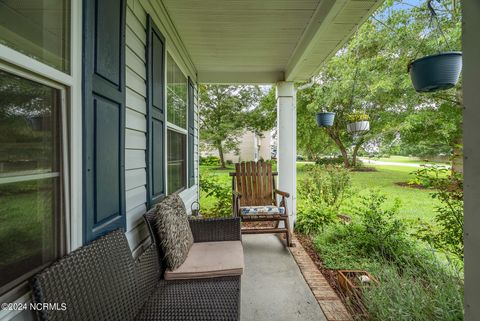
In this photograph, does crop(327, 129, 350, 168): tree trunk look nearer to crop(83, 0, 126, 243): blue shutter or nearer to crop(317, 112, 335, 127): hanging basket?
crop(317, 112, 335, 127): hanging basket

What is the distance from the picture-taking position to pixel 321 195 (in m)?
4.36

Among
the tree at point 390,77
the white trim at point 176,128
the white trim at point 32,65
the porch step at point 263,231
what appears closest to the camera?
the white trim at point 32,65

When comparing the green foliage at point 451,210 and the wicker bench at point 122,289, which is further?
the green foliage at point 451,210

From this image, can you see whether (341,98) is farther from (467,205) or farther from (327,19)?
(467,205)

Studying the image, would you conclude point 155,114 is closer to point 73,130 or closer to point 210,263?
point 73,130

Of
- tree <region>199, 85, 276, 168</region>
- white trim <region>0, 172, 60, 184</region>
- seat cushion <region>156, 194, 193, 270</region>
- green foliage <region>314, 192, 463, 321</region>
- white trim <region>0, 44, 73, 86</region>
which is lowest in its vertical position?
green foliage <region>314, 192, 463, 321</region>

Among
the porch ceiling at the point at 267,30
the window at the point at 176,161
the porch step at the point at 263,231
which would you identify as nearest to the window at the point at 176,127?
the window at the point at 176,161

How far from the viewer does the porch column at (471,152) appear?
33.3 inches

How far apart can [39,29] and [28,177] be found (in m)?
0.51

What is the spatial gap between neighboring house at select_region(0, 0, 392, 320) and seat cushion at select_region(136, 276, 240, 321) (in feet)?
1.41

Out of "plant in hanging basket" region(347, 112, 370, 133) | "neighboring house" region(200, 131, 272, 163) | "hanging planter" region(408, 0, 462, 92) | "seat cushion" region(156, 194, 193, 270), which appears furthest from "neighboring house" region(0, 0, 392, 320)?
"neighboring house" region(200, 131, 272, 163)

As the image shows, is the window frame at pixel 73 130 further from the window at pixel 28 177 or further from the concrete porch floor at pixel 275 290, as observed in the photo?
the concrete porch floor at pixel 275 290

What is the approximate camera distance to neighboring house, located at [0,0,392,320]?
80 cm

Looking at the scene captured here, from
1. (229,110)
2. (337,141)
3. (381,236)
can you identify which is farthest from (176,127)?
(229,110)
